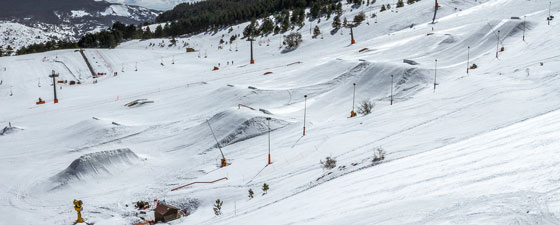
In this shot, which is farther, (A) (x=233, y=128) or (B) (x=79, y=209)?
(A) (x=233, y=128)

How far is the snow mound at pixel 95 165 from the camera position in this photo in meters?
20.8

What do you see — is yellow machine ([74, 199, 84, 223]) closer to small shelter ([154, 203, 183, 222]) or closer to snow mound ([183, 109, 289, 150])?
small shelter ([154, 203, 183, 222])

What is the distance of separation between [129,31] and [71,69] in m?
58.3

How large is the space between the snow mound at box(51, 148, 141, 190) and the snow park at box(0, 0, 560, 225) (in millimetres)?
72

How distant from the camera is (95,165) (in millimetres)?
21609

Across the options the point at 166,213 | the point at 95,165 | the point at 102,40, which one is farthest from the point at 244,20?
the point at 166,213

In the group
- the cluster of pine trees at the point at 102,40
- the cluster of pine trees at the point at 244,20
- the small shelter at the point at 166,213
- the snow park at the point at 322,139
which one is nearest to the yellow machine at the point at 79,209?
the snow park at the point at 322,139

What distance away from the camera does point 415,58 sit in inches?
1438

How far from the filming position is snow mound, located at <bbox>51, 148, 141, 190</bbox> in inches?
819

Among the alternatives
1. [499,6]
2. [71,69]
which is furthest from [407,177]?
[71,69]

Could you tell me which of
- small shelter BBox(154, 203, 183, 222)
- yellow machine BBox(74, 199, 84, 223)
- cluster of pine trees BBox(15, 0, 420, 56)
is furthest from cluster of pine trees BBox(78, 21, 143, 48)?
small shelter BBox(154, 203, 183, 222)

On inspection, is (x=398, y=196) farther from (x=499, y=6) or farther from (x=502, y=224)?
(x=499, y=6)

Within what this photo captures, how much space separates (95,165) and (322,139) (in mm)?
12401

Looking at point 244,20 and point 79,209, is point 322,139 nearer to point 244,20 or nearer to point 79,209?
point 79,209
